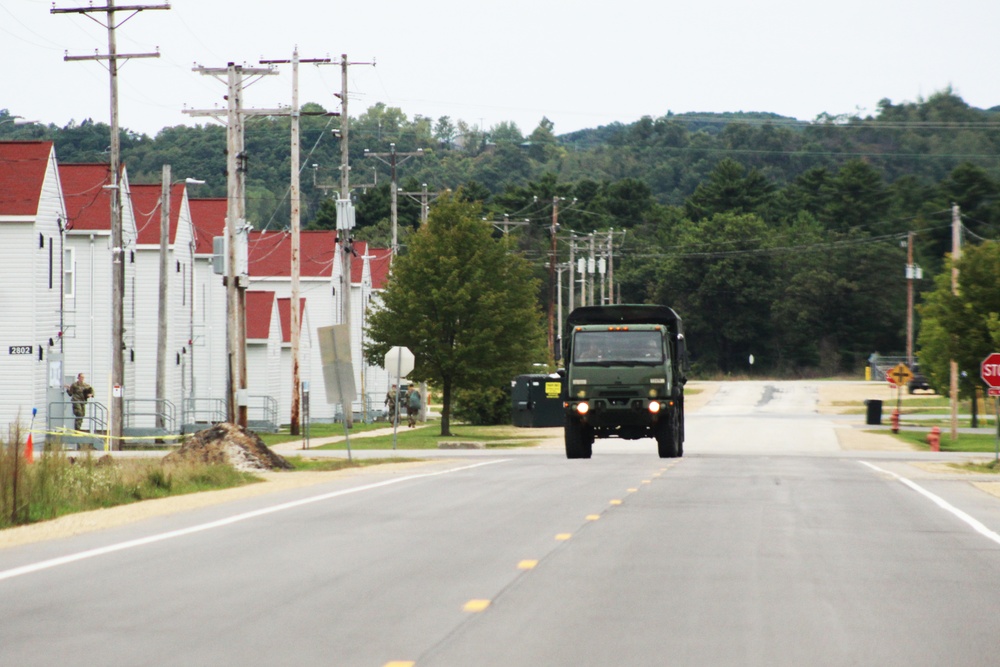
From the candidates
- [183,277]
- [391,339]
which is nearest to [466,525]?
[391,339]

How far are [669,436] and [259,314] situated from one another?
30.4 m

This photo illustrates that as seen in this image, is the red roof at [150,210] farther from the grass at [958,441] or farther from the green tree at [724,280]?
the green tree at [724,280]

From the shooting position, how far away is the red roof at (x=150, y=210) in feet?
180

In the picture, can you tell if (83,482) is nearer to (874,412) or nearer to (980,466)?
(980,466)

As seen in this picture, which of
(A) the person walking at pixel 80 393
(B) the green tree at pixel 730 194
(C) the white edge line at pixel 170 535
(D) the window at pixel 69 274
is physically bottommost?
(C) the white edge line at pixel 170 535

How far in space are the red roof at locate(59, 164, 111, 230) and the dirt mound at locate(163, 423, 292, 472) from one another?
2220 cm

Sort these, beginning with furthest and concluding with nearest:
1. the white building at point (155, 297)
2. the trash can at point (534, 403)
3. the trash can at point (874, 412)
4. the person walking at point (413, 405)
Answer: the trash can at point (874, 412), the person walking at point (413, 405), the trash can at point (534, 403), the white building at point (155, 297)

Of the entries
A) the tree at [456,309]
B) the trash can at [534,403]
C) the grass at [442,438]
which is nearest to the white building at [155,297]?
the tree at [456,309]

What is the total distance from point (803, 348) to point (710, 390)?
25.7 m

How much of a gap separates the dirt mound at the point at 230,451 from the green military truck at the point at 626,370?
626cm

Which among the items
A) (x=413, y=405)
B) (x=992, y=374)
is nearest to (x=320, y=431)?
(x=413, y=405)

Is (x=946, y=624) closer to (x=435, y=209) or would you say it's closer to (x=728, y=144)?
(x=435, y=209)

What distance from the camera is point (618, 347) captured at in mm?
29578

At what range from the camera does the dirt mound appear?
28.1 m
